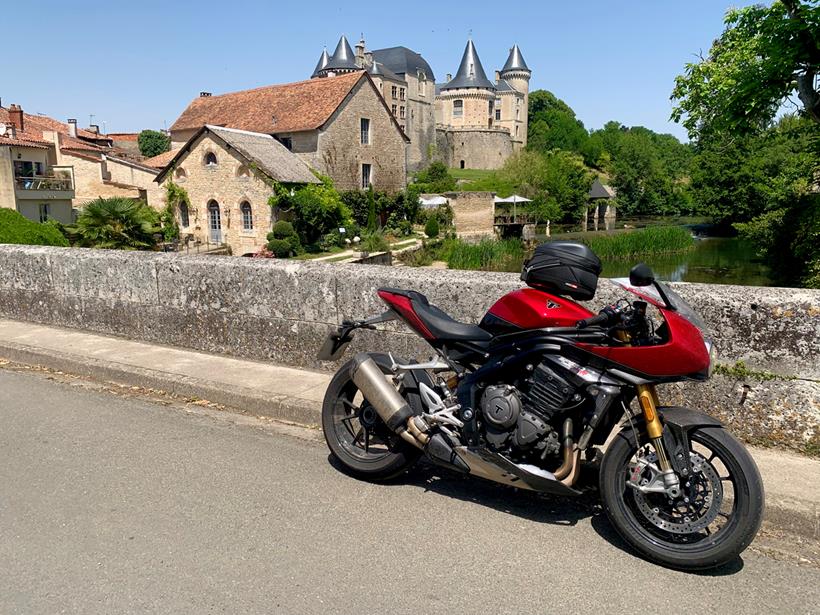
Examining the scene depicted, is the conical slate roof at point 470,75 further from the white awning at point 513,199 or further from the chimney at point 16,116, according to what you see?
the chimney at point 16,116

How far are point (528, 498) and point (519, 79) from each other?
4365 inches

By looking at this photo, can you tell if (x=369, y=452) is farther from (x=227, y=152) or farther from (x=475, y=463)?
(x=227, y=152)

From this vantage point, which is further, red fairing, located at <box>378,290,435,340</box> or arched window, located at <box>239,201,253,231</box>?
arched window, located at <box>239,201,253,231</box>

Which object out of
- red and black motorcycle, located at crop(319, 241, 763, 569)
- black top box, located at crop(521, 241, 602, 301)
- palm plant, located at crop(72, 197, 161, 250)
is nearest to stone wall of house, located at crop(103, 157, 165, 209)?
palm plant, located at crop(72, 197, 161, 250)

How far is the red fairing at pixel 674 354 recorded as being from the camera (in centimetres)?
309

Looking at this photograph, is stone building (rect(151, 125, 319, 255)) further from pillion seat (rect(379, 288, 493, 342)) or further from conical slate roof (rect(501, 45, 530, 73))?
conical slate roof (rect(501, 45, 530, 73))

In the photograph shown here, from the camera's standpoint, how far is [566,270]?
3451mm

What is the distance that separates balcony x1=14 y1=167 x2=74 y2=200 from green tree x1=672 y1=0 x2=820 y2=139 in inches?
1433

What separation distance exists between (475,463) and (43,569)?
7.11 ft

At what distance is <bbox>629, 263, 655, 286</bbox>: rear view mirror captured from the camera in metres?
3.13

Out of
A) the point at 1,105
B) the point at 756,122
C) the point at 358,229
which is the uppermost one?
the point at 1,105

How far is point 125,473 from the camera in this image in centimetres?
429

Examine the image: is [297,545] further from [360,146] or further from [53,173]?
[53,173]

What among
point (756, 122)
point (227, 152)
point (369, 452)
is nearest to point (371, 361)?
point (369, 452)
